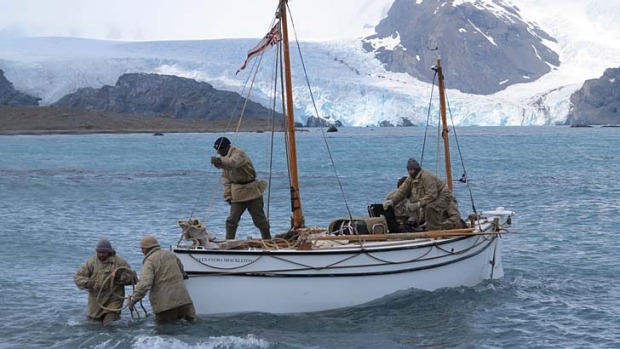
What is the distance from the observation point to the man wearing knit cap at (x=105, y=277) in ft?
46.9

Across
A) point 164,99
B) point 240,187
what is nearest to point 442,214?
point 240,187

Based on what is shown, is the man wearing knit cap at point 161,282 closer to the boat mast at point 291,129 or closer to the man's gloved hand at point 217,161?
the man's gloved hand at point 217,161

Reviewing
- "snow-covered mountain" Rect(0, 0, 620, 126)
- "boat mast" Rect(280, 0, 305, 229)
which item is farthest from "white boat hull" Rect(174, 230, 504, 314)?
"snow-covered mountain" Rect(0, 0, 620, 126)

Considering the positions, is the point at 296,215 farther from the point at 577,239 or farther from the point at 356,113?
the point at 356,113

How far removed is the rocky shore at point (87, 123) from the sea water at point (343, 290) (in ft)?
273

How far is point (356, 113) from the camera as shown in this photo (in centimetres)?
14288

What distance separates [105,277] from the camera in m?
14.4

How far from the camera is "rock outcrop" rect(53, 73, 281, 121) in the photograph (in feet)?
519

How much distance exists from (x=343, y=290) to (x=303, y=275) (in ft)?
2.79

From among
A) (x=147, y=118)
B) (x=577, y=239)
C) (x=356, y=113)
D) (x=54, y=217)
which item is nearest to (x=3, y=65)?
(x=147, y=118)

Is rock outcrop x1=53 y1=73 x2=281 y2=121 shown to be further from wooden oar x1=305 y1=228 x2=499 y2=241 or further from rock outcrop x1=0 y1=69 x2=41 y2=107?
wooden oar x1=305 y1=228 x2=499 y2=241

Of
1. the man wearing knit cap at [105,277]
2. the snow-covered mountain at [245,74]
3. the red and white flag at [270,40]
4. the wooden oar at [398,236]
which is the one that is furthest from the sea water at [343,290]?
the snow-covered mountain at [245,74]

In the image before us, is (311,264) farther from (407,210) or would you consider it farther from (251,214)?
(407,210)

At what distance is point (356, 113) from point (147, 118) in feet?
→ 133
